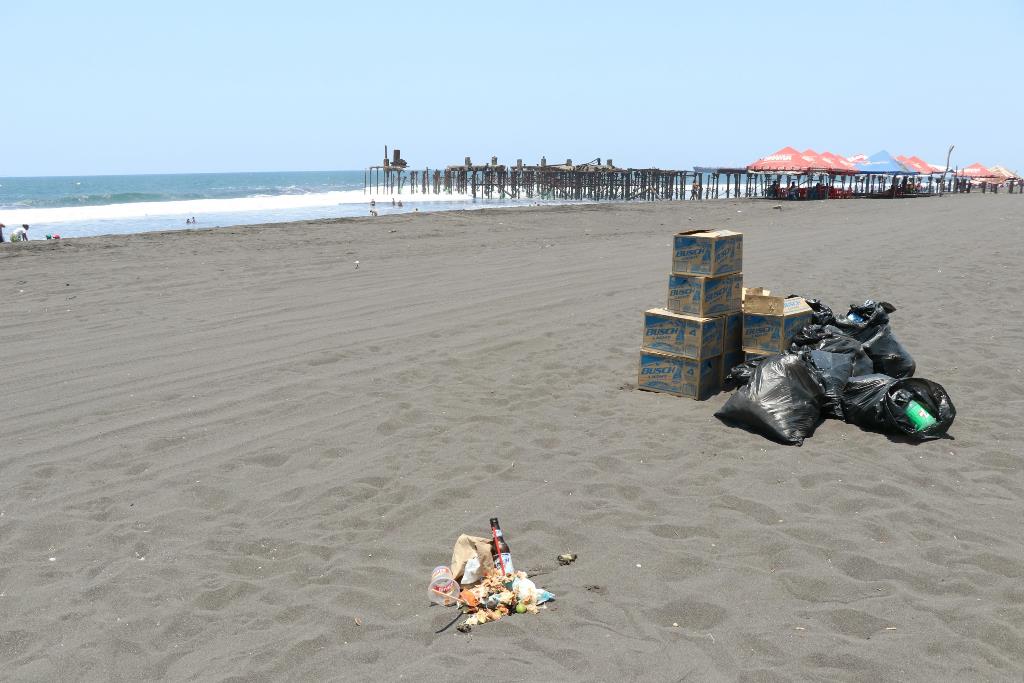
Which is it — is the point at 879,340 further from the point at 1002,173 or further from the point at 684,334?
the point at 1002,173

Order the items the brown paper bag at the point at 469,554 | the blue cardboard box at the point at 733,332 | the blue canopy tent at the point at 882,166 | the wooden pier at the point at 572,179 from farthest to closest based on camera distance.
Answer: the wooden pier at the point at 572,179 → the blue canopy tent at the point at 882,166 → the blue cardboard box at the point at 733,332 → the brown paper bag at the point at 469,554

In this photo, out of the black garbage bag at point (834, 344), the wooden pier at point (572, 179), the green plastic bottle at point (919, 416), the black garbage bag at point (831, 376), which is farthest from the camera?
the wooden pier at point (572, 179)

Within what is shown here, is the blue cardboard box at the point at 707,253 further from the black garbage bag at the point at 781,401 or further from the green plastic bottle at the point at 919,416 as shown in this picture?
the green plastic bottle at the point at 919,416

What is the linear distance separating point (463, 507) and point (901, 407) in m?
2.99

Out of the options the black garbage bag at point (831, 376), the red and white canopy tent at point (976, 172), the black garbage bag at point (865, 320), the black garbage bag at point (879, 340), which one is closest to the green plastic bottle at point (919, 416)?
the black garbage bag at point (831, 376)

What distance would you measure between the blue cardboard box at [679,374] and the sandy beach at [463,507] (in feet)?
0.49

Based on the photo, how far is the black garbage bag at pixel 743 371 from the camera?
18.9 ft

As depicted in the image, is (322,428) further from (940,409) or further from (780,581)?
(940,409)

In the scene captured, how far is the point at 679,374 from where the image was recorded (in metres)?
5.90

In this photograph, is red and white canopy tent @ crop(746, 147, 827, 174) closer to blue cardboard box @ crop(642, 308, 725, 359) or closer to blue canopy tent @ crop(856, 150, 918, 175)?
blue canopy tent @ crop(856, 150, 918, 175)

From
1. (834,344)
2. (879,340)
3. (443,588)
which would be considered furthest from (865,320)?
(443,588)

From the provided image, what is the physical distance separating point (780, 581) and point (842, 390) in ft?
7.91

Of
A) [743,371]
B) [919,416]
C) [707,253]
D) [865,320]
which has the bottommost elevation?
[919,416]

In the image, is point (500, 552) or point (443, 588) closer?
point (443, 588)
